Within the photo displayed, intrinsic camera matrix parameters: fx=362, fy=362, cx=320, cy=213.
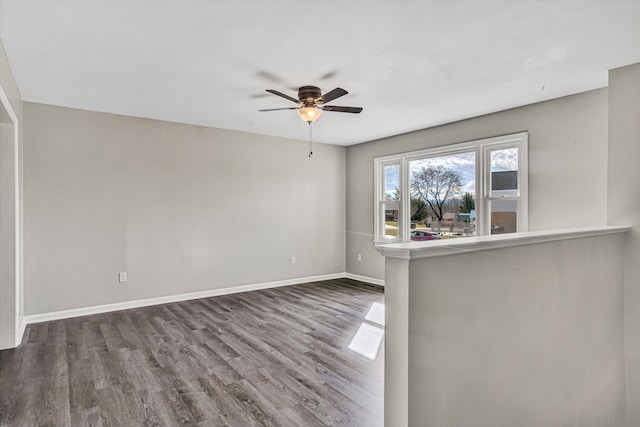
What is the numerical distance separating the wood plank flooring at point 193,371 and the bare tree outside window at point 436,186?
2122 mm

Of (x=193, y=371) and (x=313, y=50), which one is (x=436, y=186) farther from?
(x=193, y=371)

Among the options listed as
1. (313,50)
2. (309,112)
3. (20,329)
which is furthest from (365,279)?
(20,329)

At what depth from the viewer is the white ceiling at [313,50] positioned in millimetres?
2301

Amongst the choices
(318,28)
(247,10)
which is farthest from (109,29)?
(318,28)

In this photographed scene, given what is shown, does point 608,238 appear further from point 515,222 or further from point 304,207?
point 304,207

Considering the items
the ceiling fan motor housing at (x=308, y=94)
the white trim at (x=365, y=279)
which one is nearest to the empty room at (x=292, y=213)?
the ceiling fan motor housing at (x=308, y=94)

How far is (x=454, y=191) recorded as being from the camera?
17.3ft

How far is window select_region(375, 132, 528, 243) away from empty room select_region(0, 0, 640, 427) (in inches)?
1.4

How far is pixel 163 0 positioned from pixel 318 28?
3.25ft

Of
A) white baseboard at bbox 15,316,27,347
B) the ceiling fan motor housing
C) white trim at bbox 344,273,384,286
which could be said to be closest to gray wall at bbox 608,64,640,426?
the ceiling fan motor housing

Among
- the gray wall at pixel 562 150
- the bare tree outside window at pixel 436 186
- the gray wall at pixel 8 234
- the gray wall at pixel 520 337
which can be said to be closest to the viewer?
the gray wall at pixel 520 337

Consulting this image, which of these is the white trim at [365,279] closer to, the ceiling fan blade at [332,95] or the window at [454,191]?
the window at [454,191]

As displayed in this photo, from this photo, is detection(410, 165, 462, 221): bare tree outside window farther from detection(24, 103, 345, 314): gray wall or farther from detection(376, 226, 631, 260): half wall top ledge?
detection(376, 226, 631, 260): half wall top ledge

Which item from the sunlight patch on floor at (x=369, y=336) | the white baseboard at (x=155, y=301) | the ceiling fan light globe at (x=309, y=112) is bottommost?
the sunlight patch on floor at (x=369, y=336)
